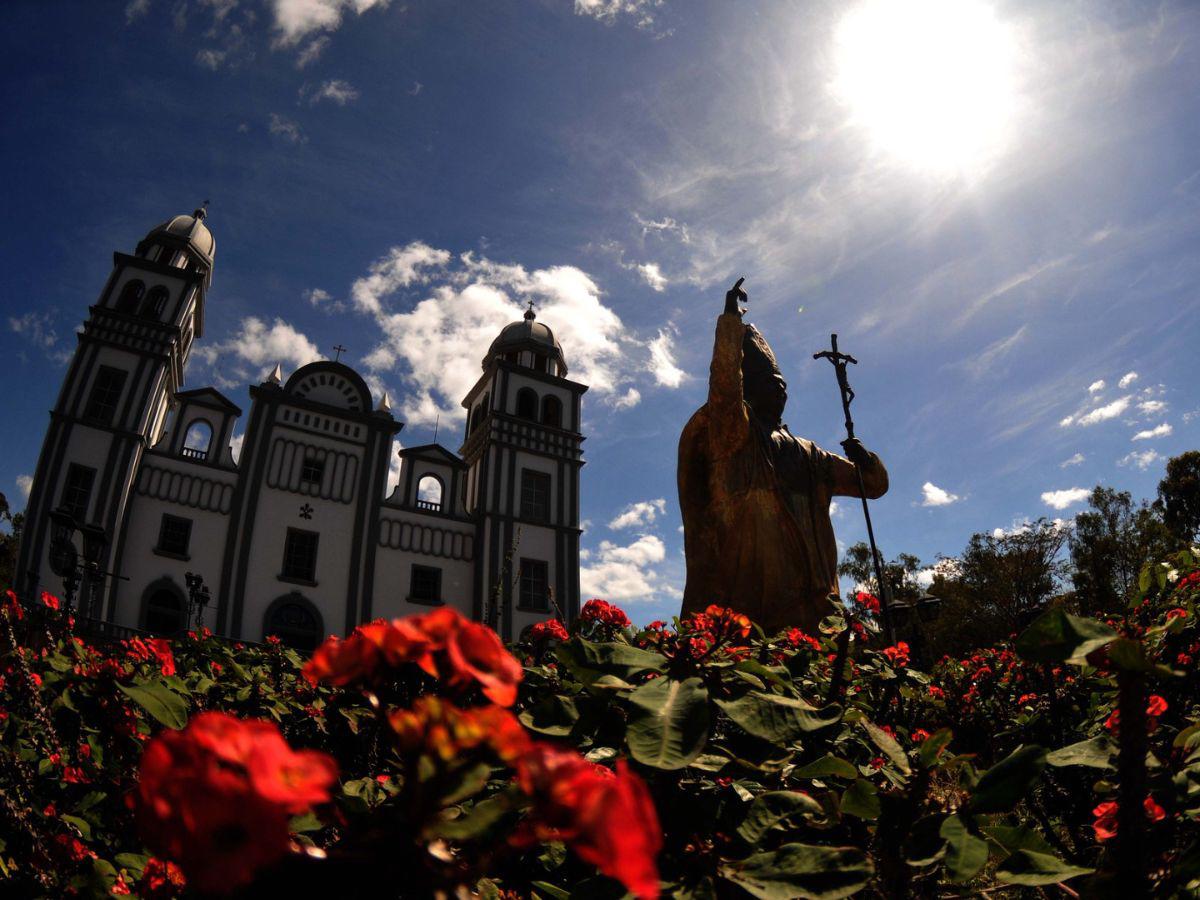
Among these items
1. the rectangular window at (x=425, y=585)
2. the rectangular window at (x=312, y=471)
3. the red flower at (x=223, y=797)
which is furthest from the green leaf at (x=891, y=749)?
the rectangular window at (x=312, y=471)

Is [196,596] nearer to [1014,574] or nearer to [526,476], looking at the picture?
[526,476]

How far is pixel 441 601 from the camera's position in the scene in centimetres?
2309

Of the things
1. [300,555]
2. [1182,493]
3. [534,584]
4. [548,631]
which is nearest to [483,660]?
[548,631]

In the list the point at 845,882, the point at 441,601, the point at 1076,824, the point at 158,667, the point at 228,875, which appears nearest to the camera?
the point at 228,875

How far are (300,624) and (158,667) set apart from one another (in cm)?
2118

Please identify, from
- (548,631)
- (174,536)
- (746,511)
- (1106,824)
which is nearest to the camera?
(1106,824)

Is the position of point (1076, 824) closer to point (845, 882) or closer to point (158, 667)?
point (845, 882)

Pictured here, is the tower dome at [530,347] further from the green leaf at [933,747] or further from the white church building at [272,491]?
the green leaf at [933,747]

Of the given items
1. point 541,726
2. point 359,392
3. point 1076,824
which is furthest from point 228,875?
point 359,392

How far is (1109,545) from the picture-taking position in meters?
27.1

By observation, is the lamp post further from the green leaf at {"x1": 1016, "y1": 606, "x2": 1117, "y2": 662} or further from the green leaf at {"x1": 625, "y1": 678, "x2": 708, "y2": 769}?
the green leaf at {"x1": 1016, "y1": 606, "x2": 1117, "y2": 662}

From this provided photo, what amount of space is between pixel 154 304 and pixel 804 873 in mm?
28645

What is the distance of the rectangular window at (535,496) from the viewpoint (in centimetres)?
2603

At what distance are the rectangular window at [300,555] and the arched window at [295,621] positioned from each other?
2.74 feet
